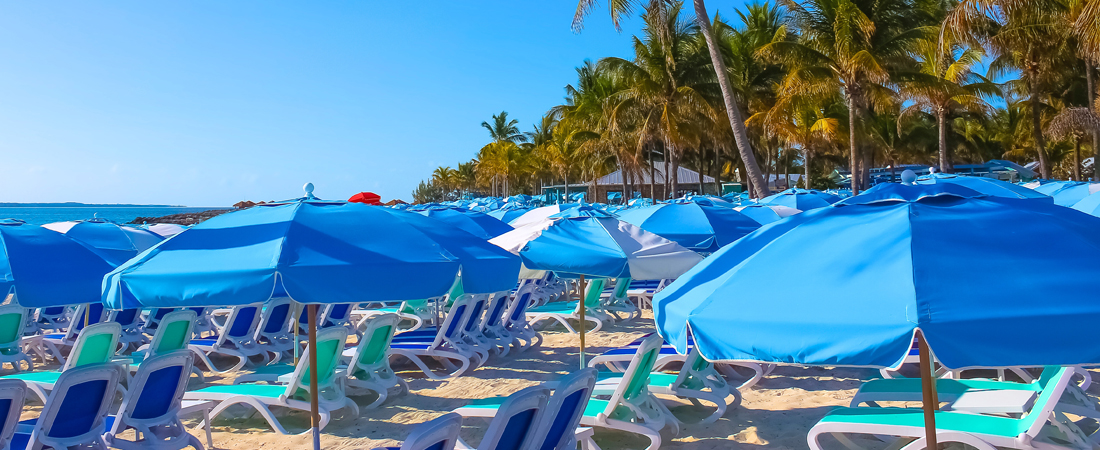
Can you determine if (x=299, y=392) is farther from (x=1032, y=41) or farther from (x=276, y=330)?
(x=1032, y=41)

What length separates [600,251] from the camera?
5.52 m

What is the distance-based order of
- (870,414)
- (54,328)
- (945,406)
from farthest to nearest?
1. (54,328)
2. (945,406)
3. (870,414)

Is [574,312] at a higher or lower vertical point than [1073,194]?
lower

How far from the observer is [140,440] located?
443 centimetres

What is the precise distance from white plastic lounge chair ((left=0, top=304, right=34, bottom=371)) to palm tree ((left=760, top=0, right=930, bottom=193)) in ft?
56.3

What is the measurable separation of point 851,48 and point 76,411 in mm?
19358

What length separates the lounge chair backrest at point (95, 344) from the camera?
218 inches

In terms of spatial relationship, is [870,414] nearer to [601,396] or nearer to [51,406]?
[601,396]

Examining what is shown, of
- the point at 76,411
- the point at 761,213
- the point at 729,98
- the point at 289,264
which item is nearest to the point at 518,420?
the point at 289,264

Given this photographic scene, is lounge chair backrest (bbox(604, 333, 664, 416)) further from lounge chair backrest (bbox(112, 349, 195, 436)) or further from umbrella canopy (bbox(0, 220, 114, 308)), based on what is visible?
umbrella canopy (bbox(0, 220, 114, 308))

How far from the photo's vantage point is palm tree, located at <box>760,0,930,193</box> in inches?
749

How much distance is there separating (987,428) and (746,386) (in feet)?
8.41

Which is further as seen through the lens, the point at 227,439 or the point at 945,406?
the point at 227,439

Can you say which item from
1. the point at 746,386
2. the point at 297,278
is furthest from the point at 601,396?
the point at 297,278
